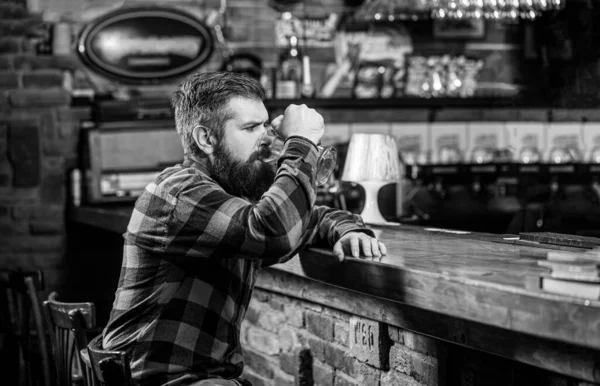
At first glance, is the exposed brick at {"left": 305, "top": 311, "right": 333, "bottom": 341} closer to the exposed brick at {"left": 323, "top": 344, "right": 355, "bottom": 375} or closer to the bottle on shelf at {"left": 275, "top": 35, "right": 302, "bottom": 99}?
the exposed brick at {"left": 323, "top": 344, "right": 355, "bottom": 375}

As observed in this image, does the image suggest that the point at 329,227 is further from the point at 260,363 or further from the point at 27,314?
the point at 27,314

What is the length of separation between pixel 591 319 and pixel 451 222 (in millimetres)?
4126

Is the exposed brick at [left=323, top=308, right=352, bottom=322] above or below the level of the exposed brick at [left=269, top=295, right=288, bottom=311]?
above

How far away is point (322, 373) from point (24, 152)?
11.1 feet

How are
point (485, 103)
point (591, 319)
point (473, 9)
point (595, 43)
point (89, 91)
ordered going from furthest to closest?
1. point (595, 43)
2. point (485, 103)
3. point (89, 91)
4. point (473, 9)
5. point (591, 319)

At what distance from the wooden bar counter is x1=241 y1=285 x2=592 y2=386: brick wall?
11 mm

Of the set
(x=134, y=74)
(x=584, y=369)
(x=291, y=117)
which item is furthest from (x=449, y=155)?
(x=584, y=369)

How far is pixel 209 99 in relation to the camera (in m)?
2.21

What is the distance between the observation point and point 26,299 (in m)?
3.35

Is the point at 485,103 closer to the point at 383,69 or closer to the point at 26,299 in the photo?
the point at 383,69

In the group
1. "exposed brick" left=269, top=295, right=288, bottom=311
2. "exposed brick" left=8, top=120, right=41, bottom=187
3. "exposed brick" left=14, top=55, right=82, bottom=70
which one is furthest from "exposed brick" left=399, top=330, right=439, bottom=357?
"exposed brick" left=14, top=55, right=82, bottom=70

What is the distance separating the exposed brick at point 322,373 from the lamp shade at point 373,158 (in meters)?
0.75

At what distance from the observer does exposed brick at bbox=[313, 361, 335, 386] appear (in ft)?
9.32

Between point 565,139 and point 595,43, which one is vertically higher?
point 595,43
